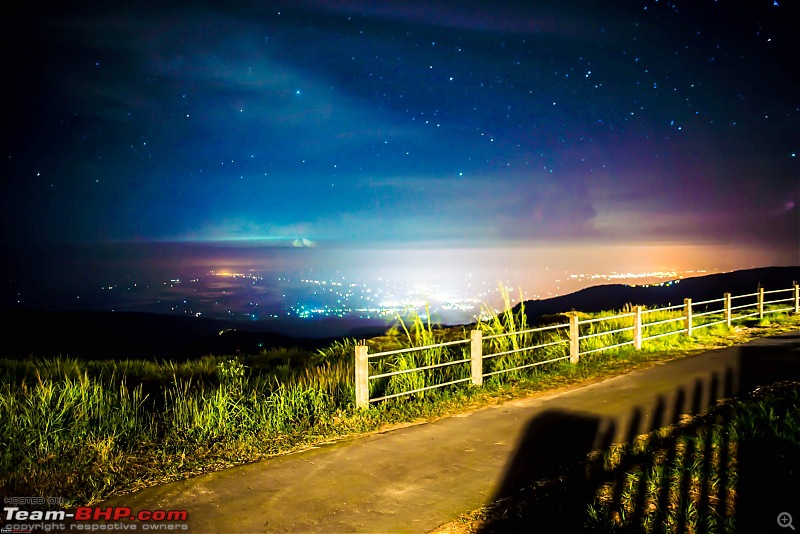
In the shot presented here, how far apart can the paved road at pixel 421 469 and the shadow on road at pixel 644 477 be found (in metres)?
0.05

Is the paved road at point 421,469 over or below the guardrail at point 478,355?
below

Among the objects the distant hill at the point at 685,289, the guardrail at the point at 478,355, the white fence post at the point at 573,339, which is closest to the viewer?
the guardrail at the point at 478,355

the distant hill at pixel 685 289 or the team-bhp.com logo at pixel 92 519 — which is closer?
the team-bhp.com logo at pixel 92 519

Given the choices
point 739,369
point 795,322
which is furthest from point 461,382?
point 795,322

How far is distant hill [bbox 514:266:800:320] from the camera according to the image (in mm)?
58156

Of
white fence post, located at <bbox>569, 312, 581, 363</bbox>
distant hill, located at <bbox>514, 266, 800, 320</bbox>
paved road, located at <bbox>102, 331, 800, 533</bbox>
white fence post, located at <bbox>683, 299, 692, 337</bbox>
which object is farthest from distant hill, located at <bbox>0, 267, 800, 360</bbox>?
paved road, located at <bbox>102, 331, 800, 533</bbox>

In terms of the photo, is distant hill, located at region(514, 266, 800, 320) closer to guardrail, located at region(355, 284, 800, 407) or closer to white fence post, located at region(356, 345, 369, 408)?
guardrail, located at region(355, 284, 800, 407)

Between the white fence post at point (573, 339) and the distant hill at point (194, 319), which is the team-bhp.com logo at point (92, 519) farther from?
the distant hill at point (194, 319)

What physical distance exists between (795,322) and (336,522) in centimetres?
2028

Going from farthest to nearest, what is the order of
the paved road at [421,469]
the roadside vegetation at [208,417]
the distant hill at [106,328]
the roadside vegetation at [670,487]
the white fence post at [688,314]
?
the distant hill at [106,328] → the white fence post at [688,314] → the roadside vegetation at [208,417] → the paved road at [421,469] → the roadside vegetation at [670,487]

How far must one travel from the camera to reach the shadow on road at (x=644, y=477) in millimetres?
4645

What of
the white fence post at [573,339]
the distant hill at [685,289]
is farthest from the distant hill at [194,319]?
the white fence post at [573,339]

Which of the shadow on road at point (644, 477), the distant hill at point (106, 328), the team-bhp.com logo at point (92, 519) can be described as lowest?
the distant hill at point (106, 328)

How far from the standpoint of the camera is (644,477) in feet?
17.5
